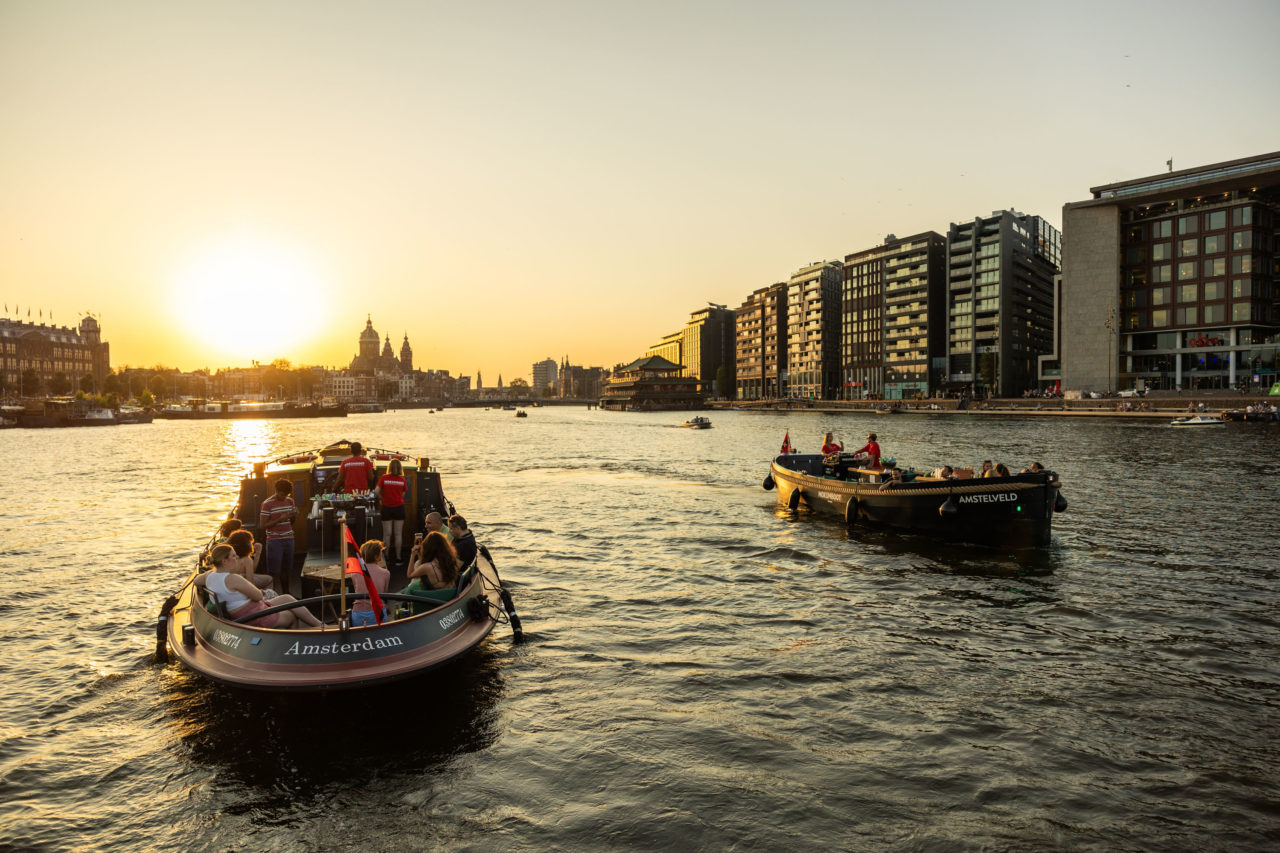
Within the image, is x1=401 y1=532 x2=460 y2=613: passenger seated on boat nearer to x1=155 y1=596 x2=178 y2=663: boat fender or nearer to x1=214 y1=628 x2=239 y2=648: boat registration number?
x1=214 y1=628 x2=239 y2=648: boat registration number

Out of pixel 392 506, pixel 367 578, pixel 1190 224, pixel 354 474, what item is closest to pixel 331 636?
pixel 367 578

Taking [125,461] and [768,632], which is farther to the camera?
[125,461]

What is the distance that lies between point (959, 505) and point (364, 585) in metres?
18.0

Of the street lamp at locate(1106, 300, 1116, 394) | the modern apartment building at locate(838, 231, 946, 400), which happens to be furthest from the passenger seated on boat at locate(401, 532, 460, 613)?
the modern apartment building at locate(838, 231, 946, 400)

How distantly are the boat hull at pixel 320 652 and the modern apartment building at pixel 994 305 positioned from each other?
16952 centimetres

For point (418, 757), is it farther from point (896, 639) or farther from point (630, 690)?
point (896, 639)

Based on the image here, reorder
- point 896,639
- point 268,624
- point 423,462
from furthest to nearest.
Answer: point 423,462 → point 896,639 → point 268,624

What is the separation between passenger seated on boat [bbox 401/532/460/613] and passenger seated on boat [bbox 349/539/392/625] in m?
0.47

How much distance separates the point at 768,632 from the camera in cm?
1509

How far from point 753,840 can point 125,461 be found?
7211 cm

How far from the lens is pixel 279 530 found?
1496 centimetres

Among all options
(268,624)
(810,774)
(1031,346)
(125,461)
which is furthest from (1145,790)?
(1031,346)

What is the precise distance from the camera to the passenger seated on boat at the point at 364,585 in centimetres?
1096

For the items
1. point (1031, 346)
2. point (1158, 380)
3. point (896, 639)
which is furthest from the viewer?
point (1031, 346)
